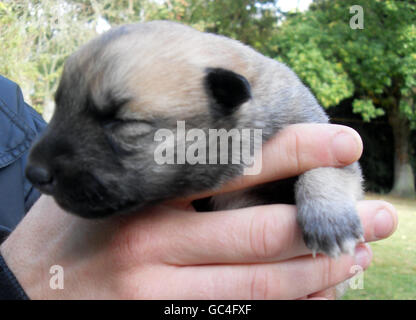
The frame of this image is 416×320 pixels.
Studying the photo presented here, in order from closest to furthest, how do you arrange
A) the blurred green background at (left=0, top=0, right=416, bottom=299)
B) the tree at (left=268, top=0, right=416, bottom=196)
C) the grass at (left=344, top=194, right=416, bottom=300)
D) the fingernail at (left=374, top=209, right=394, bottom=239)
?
1. the fingernail at (left=374, top=209, right=394, bottom=239)
2. the grass at (left=344, top=194, right=416, bottom=300)
3. the blurred green background at (left=0, top=0, right=416, bottom=299)
4. the tree at (left=268, top=0, right=416, bottom=196)

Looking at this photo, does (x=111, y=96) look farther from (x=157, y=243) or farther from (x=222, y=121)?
(x=157, y=243)

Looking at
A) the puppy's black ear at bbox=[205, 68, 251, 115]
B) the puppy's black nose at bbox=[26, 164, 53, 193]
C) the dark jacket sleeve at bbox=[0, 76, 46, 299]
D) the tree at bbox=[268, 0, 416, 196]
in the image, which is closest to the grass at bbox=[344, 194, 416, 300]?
the puppy's black ear at bbox=[205, 68, 251, 115]

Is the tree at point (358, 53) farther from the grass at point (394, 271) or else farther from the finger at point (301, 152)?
the finger at point (301, 152)

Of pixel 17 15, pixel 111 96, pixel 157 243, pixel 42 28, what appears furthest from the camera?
pixel 42 28

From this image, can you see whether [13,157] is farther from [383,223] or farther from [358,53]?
[358,53]

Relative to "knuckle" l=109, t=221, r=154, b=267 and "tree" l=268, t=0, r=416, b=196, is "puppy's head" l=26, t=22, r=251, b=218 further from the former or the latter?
"tree" l=268, t=0, r=416, b=196

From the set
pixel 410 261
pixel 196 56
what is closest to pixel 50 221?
pixel 196 56

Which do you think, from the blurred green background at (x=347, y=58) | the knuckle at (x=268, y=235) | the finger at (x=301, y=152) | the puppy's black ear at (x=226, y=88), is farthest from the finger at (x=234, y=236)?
the blurred green background at (x=347, y=58)
